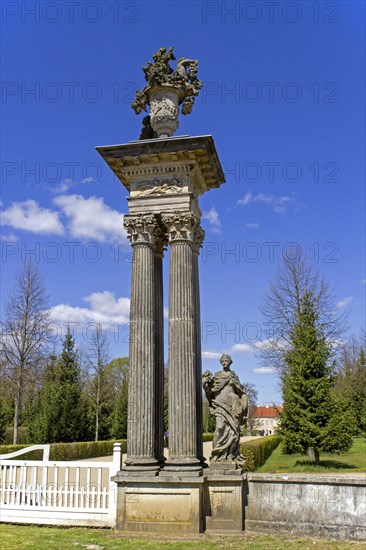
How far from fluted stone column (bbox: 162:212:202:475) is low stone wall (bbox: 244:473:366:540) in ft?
3.62

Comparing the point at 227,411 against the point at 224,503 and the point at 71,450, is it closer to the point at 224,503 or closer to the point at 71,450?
the point at 224,503

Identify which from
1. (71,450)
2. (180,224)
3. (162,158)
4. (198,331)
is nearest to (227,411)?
(198,331)

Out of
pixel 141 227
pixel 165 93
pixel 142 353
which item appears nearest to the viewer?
pixel 142 353

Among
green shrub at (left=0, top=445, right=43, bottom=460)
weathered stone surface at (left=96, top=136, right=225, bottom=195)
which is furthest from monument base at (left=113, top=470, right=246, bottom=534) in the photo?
green shrub at (left=0, top=445, right=43, bottom=460)

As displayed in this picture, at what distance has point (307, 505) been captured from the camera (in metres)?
7.66

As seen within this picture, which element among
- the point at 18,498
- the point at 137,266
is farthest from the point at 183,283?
the point at 18,498

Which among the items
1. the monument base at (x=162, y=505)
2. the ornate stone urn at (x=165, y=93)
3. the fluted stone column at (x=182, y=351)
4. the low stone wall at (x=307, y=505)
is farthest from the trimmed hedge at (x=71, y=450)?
the ornate stone urn at (x=165, y=93)

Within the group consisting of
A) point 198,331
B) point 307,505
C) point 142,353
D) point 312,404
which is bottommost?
point 307,505

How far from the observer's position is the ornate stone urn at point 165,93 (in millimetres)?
9781

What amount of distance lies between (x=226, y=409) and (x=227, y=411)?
37 millimetres

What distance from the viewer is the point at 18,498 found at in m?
8.88

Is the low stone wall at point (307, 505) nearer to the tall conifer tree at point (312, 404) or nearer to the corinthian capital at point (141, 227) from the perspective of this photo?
the corinthian capital at point (141, 227)

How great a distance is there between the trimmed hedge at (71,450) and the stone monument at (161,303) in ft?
53.5

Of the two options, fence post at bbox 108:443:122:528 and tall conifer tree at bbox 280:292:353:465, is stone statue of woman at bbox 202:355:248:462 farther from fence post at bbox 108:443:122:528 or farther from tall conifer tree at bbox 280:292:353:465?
tall conifer tree at bbox 280:292:353:465
